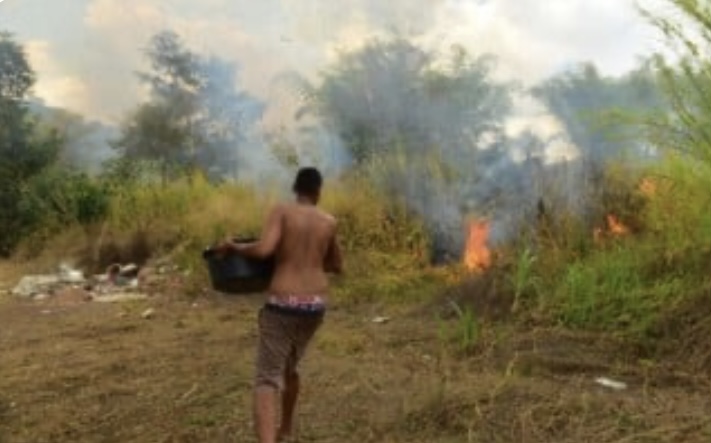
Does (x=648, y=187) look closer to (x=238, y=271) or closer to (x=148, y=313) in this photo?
(x=148, y=313)

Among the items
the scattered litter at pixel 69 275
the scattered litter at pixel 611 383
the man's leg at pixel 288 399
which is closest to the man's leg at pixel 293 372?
the man's leg at pixel 288 399

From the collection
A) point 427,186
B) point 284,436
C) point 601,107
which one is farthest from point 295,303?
point 427,186

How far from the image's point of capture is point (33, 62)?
20203mm

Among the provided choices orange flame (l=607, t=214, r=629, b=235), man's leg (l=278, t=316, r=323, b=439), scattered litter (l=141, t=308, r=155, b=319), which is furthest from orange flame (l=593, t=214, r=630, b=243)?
man's leg (l=278, t=316, r=323, b=439)

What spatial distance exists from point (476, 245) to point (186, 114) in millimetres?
11605

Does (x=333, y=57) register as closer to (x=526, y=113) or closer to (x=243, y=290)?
(x=526, y=113)

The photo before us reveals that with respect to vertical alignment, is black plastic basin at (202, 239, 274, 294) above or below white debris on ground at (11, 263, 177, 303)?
above

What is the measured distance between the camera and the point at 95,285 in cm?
1205

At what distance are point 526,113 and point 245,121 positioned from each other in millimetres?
5788

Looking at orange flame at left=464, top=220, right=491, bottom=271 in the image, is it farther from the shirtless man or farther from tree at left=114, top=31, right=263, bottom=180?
tree at left=114, top=31, right=263, bottom=180

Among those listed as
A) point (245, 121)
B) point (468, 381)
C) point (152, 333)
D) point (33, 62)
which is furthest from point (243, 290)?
point (33, 62)

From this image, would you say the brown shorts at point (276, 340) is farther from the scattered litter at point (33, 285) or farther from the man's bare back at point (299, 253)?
the scattered litter at point (33, 285)

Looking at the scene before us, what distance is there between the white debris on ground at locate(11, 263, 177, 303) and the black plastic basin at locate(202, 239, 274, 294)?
618 centimetres

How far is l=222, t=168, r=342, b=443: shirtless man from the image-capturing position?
454cm
